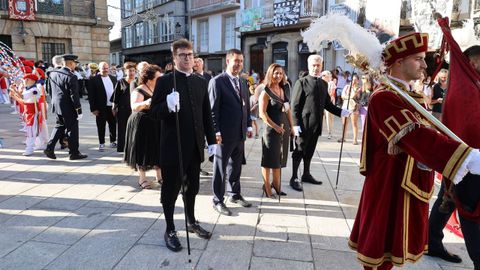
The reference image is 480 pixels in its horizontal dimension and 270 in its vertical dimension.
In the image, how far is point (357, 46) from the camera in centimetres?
230

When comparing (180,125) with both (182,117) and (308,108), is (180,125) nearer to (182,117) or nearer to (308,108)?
(182,117)

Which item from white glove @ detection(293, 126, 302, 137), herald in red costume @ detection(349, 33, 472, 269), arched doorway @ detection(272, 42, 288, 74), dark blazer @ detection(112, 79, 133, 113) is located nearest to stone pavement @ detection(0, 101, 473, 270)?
white glove @ detection(293, 126, 302, 137)

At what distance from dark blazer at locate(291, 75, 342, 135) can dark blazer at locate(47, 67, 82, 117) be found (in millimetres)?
4400

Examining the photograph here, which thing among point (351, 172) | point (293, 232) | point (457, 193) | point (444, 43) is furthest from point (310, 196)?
point (444, 43)

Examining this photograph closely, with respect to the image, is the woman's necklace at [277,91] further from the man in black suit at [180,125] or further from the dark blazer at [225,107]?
the man in black suit at [180,125]

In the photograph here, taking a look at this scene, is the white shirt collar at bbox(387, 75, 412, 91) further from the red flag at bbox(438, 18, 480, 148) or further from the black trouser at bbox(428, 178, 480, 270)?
the black trouser at bbox(428, 178, 480, 270)

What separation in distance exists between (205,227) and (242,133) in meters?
1.25

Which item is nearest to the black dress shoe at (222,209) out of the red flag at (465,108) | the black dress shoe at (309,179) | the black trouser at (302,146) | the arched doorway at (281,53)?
the black trouser at (302,146)

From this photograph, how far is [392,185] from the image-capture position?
7.36ft

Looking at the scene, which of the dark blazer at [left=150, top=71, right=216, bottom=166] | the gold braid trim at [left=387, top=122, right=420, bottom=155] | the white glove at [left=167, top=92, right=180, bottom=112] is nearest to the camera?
the gold braid trim at [left=387, top=122, right=420, bottom=155]

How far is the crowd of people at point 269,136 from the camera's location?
2137mm

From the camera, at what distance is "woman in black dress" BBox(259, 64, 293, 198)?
4.80 meters

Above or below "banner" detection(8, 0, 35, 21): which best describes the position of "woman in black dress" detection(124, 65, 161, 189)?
below

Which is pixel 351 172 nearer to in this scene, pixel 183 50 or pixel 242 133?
pixel 242 133
